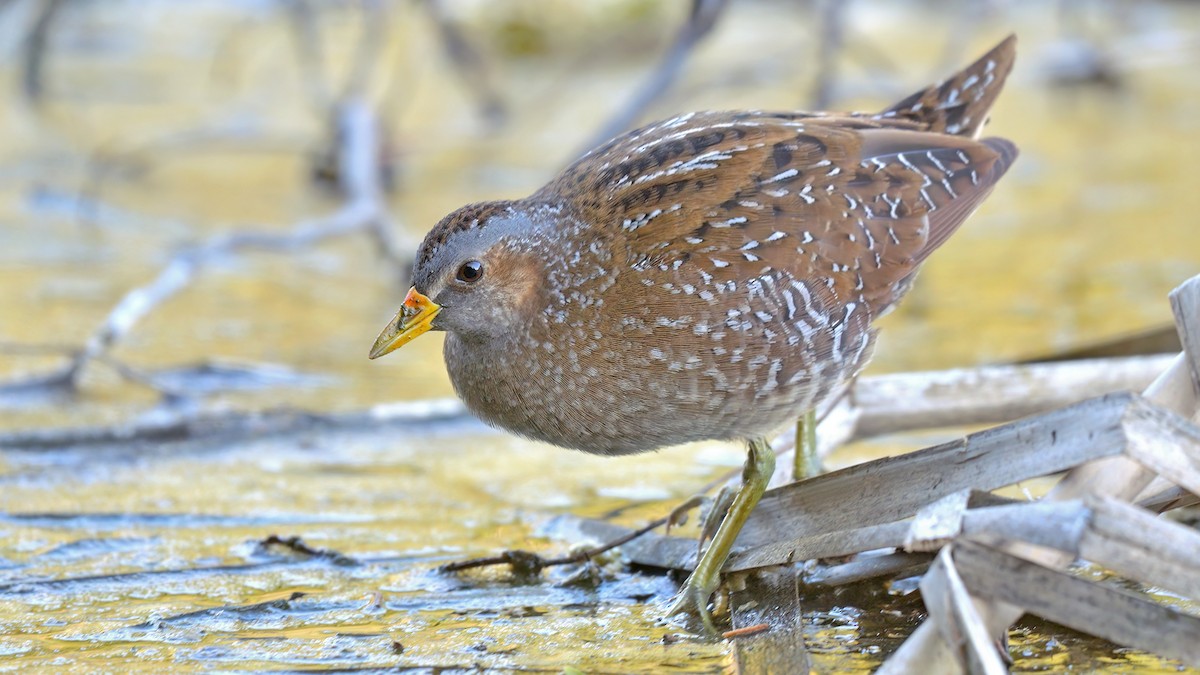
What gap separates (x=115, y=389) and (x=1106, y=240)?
5047 millimetres

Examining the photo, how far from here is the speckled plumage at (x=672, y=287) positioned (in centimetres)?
350

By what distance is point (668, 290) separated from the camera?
352 centimetres

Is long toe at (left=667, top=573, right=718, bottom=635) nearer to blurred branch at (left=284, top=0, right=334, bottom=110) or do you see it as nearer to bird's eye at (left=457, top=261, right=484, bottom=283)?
bird's eye at (left=457, top=261, right=484, bottom=283)

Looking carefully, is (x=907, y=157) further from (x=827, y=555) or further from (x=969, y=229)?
(x=969, y=229)

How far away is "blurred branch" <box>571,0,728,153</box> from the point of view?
271 inches

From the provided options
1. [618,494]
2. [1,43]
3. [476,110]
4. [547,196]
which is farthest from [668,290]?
[1,43]

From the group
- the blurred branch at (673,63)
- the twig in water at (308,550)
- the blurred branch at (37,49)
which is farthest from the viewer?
the blurred branch at (37,49)

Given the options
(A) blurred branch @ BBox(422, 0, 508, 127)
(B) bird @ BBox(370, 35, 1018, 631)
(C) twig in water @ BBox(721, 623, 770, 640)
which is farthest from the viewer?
(A) blurred branch @ BBox(422, 0, 508, 127)

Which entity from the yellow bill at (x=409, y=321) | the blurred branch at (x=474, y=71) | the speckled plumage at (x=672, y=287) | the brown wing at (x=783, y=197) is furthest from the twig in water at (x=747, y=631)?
the blurred branch at (x=474, y=71)

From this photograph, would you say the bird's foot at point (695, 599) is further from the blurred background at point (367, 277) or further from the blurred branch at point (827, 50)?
Answer: the blurred branch at point (827, 50)

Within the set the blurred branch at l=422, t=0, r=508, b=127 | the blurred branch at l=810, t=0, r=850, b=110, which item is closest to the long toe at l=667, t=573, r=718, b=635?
the blurred branch at l=810, t=0, r=850, b=110

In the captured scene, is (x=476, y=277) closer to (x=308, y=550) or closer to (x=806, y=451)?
(x=308, y=550)

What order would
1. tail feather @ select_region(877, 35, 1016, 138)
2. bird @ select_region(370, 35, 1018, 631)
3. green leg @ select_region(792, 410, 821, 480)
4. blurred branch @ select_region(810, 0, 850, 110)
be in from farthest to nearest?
1. blurred branch @ select_region(810, 0, 850, 110)
2. tail feather @ select_region(877, 35, 1016, 138)
3. green leg @ select_region(792, 410, 821, 480)
4. bird @ select_region(370, 35, 1018, 631)

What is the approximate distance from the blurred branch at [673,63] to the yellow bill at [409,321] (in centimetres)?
338
